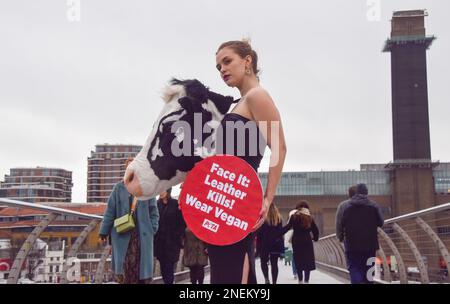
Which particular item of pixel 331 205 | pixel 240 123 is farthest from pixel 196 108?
pixel 331 205

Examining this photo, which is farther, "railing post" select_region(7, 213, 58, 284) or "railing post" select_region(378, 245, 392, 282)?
"railing post" select_region(378, 245, 392, 282)

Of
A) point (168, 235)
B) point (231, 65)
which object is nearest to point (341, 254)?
point (168, 235)

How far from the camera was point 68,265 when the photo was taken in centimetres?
452

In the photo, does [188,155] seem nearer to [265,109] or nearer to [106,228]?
[265,109]

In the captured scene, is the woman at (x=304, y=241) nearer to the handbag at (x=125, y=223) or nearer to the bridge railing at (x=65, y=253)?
the bridge railing at (x=65, y=253)

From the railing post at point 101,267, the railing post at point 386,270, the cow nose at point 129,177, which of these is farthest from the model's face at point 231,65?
the railing post at point 386,270

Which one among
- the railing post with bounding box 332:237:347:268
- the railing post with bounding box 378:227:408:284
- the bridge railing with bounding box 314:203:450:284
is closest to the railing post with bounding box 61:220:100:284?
the bridge railing with bounding box 314:203:450:284

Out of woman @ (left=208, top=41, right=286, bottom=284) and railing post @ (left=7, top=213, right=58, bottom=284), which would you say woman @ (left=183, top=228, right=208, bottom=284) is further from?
woman @ (left=208, top=41, right=286, bottom=284)

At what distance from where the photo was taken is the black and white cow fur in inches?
64.7

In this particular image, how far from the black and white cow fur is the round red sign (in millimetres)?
106

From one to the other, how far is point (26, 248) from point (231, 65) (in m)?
2.54

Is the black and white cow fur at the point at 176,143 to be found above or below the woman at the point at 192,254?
above

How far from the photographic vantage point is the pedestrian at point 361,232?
475cm

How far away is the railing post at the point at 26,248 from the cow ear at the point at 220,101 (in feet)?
8.06
